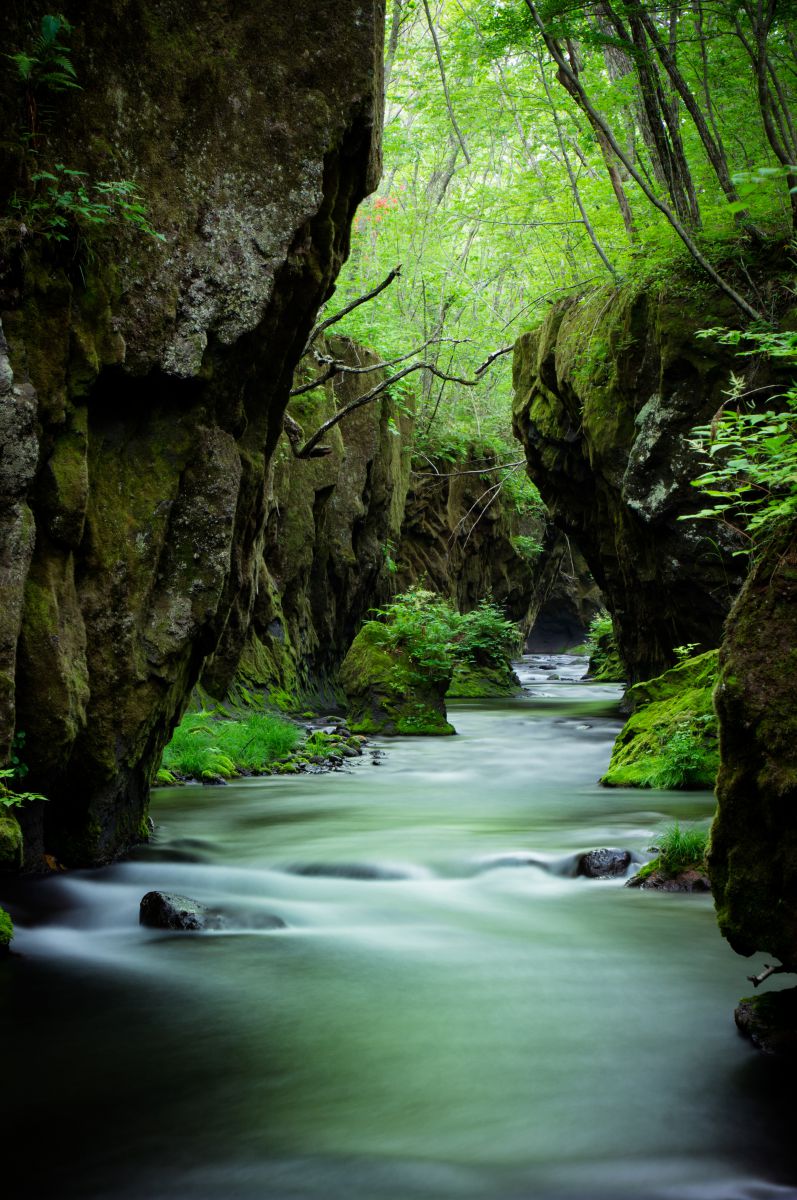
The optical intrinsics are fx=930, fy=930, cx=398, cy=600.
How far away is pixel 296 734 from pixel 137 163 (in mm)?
8763

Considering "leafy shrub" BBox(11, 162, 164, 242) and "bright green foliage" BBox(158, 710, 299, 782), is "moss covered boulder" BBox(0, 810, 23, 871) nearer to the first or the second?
"leafy shrub" BBox(11, 162, 164, 242)

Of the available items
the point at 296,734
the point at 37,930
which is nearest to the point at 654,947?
the point at 37,930

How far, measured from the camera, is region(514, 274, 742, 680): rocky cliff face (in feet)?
38.6

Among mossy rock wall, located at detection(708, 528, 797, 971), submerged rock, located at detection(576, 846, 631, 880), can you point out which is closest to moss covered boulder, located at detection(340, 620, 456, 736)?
submerged rock, located at detection(576, 846, 631, 880)

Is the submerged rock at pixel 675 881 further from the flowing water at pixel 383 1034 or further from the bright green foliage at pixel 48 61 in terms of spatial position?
the bright green foliage at pixel 48 61

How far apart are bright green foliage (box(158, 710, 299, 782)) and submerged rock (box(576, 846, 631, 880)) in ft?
18.1

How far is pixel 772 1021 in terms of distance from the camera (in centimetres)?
371

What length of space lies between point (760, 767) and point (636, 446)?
9.90 metres

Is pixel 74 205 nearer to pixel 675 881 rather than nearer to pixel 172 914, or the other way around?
pixel 172 914

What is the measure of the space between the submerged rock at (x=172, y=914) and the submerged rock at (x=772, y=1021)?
3067 mm

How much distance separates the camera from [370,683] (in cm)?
1673

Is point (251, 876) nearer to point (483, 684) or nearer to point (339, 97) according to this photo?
point (339, 97)

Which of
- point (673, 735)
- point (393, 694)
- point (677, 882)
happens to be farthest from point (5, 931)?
point (393, 694)

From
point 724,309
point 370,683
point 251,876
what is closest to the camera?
point 251,876
